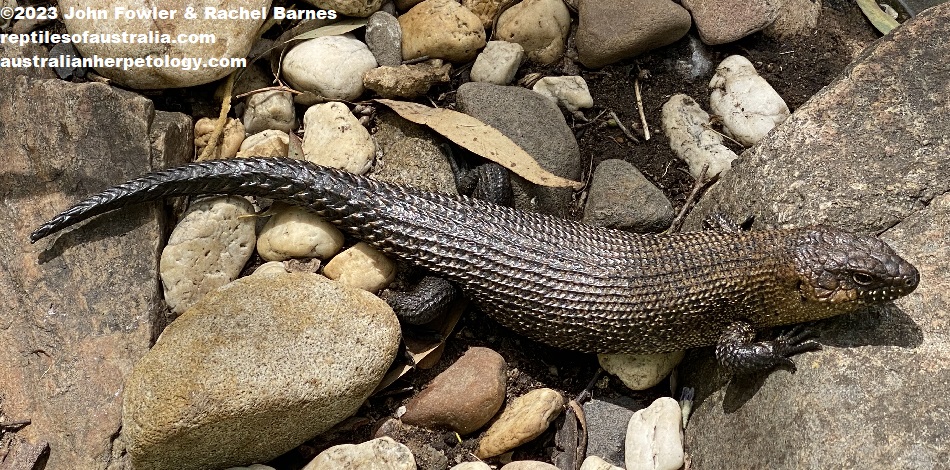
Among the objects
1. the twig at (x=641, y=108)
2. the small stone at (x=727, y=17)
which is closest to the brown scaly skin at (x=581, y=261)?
the twig at (x=641, y=108)

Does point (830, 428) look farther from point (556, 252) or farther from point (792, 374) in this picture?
point (556, 252)

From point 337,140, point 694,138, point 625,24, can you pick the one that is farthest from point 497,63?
point 694,138

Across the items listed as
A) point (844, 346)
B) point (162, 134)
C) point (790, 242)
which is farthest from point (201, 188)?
point (844, 346)

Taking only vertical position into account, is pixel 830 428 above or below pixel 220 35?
below

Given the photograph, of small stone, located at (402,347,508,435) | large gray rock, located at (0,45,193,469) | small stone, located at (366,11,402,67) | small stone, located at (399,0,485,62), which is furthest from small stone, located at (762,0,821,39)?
large gray rock, located at (0,45,193,469)

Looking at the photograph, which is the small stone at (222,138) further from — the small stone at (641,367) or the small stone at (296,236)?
the small stone at (641,367)

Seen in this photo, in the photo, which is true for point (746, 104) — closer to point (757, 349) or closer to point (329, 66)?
point (757, 349)

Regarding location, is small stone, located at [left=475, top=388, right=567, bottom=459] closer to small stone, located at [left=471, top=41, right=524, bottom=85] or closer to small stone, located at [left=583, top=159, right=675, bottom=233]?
small stone, located at [left=583, top=159, right=675, bottom=233]
